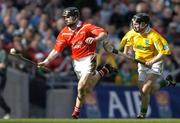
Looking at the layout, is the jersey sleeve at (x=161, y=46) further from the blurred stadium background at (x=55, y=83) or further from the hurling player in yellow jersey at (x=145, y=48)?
the blurred stadium background at (x=55, y=83)

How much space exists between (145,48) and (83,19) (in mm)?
6955

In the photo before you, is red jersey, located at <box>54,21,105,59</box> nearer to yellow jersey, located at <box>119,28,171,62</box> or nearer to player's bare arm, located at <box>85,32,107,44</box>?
player's bare arm, located at <box>85,32,107,44</box>

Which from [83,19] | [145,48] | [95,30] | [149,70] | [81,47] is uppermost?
[95,30]

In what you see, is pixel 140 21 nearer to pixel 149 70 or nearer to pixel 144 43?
pixel 144 43

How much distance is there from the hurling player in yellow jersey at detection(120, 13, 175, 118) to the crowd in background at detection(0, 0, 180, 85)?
13.8 ft

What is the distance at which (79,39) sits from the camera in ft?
75.2

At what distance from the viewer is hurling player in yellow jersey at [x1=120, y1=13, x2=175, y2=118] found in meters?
23.1

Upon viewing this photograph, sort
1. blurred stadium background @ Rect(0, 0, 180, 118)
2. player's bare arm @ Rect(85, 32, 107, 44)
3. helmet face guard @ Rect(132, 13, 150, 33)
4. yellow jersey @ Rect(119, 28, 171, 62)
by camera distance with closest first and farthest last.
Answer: player's bare arm @ Rect(85, 32, 107, 44) < helmet face guard @ Rect(132, 13, 150, 33) < yellow jersey @ Rect(119, 28, 171, 62) < blurred stadium background @ Rect(0, 0, 180, 118)

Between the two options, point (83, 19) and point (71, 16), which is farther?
point (83, 19)

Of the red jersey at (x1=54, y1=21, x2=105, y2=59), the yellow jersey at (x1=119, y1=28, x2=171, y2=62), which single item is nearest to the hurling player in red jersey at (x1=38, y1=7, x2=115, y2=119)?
the red jersey at (x1=54, y1=21, x2=105, y2=59)

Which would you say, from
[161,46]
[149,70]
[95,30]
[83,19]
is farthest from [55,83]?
[161,46]

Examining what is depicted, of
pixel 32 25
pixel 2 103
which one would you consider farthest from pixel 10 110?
pixel 32 25

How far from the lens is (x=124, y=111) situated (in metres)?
28.4

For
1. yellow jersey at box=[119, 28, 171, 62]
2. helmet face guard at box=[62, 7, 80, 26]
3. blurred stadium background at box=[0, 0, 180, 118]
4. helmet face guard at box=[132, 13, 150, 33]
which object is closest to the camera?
helmet face guard at box=[62, 7, 80, 26]
